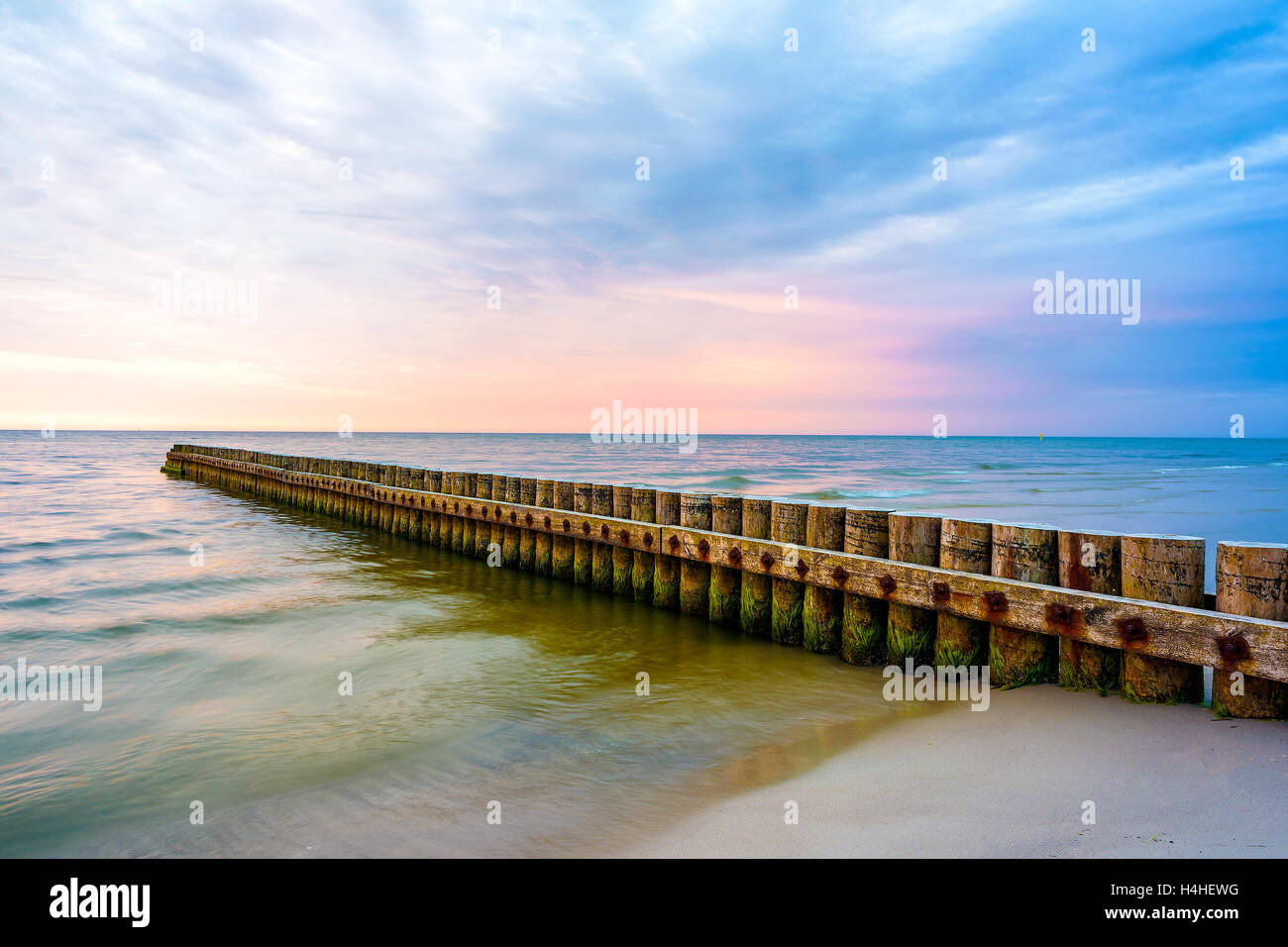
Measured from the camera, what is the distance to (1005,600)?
16.3 ft

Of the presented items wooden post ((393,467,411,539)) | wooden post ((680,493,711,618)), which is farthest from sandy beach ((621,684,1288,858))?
wooden post ((393,467,411,539))

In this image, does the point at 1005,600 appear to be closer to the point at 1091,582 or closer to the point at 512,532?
the point at 1091,582

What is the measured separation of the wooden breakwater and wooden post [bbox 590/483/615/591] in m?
0.02

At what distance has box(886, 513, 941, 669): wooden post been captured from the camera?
18.4 ft

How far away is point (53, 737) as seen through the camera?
17.9 ft

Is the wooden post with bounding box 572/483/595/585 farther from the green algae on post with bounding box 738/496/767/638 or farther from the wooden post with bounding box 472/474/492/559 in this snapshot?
the green algae on post with bounding box 738/496/767/638

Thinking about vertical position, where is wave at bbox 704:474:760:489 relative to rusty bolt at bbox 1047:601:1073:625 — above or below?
below

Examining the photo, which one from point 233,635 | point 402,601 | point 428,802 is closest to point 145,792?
point 428,802

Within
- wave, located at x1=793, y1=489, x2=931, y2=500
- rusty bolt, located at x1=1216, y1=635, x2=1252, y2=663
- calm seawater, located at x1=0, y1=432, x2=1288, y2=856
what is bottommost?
calm seawater, located at x1=0, y1=432, x2=1288, y2=856

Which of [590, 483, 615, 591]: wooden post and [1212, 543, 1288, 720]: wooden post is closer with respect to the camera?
[1212, 543, 1288, 720]: wooden post

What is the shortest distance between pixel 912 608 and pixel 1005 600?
84 cm

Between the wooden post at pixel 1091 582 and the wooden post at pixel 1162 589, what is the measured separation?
89 mm
